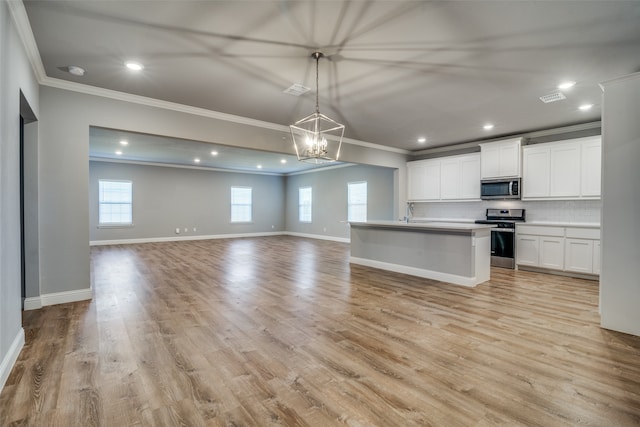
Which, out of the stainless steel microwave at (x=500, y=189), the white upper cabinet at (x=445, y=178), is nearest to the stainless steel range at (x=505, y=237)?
the stainless steel microwave at (x=500, y=189)

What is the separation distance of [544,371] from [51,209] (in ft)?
17.4

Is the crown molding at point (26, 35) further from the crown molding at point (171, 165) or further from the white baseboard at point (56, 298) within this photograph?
the crown molding at point (171, 165)

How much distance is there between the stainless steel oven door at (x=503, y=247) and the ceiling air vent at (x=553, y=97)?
96.8 inches

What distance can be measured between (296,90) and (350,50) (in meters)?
1.19

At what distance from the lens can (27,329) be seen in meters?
2.95

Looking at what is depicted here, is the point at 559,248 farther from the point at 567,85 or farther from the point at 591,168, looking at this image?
the point at 567,85

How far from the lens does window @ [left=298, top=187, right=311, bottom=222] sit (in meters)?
12.0

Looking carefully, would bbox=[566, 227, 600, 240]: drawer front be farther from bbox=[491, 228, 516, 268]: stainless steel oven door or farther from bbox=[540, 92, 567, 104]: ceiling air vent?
bbox=[540, 92, 567, 104]: ceiling air vent

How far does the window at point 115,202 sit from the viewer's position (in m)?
9.34

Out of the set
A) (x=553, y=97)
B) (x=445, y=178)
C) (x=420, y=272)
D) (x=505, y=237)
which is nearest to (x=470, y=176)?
(x=445, y=178)

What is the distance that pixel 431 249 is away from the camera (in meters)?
4.97

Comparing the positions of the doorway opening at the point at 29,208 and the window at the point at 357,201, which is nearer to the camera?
the doorway opening at the point at 29,208

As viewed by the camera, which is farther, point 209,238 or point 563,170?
point 209,238

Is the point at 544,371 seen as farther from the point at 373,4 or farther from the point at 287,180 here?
the point at 287,180
